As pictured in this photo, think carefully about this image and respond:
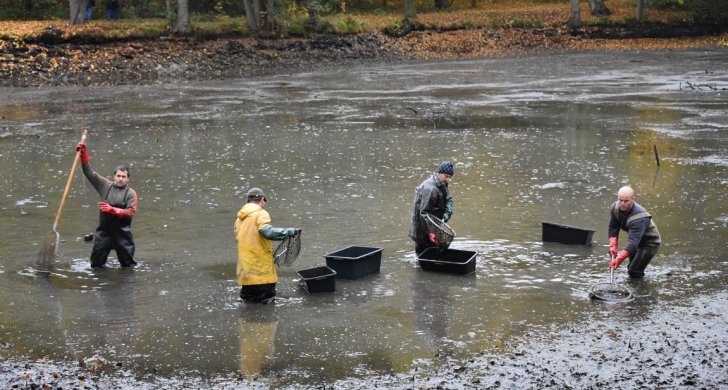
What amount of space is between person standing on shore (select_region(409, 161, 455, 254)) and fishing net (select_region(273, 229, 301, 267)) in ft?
6.33

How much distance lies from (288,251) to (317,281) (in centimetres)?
49

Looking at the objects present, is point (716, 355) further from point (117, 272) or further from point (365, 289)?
point (117, 272)

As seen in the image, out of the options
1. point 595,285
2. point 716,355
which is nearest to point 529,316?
point 595,285

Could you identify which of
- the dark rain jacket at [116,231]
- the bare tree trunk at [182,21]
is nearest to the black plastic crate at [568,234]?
the dark rain jacket at [116,231]

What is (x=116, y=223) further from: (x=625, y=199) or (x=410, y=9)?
(x=410, y=9)

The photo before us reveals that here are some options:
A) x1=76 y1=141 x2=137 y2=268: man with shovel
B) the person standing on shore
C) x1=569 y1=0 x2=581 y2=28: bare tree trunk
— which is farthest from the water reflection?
x1=569 y1=0 x2=581 y2=28: bare tree trunk

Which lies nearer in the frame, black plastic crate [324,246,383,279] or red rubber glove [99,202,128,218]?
black plastic crate [324,246,383,279]

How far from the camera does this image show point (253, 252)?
36.3 ft

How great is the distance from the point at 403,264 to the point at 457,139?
10566mm

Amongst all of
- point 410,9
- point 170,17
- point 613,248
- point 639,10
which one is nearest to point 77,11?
point 170,17

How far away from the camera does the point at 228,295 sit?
37.7 ft

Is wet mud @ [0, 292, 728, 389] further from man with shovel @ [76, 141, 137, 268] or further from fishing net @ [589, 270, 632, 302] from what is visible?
man with shovel @ [76, 141, 137, 268]

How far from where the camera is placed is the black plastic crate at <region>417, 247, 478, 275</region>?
12203 mm

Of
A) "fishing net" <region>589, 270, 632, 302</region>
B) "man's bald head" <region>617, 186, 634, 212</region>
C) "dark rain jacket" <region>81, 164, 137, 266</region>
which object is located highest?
"man's bald head" <region>617, 186, 634, 212</region>
